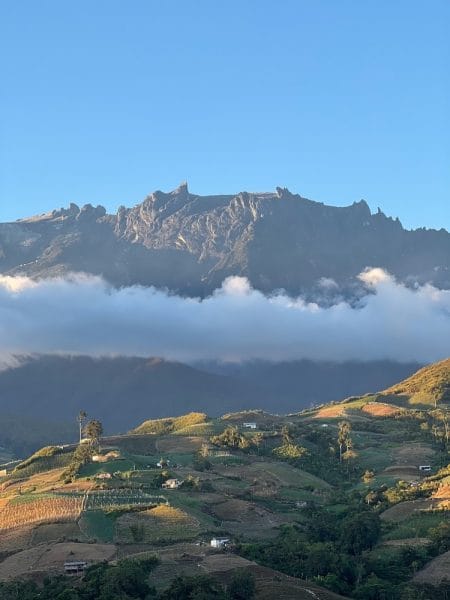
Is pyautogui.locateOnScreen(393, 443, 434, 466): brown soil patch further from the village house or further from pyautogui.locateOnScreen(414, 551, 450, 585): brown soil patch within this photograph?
the village house


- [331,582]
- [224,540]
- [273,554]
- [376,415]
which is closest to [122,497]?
[224,540]

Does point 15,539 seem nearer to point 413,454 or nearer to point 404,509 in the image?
point 404,509

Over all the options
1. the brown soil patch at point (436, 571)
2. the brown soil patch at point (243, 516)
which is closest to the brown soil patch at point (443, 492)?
the brown soil patch at point (243, 516)

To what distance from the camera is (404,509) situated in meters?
107

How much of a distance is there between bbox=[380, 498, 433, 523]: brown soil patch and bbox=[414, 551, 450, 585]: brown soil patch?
1900 cm

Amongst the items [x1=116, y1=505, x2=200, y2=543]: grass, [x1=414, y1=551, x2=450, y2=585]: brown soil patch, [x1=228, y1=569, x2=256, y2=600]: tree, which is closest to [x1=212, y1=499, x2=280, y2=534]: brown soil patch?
[x1=116, y1=505, x2=200, y2=543]: grass

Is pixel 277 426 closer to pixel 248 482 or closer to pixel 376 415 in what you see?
pixel 376 415

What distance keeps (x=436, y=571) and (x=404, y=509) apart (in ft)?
88.7

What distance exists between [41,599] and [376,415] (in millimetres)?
136873

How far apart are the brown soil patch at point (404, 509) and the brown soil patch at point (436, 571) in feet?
62.3

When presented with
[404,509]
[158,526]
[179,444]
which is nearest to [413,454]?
[404,509]

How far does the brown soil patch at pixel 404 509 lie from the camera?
4092 inches

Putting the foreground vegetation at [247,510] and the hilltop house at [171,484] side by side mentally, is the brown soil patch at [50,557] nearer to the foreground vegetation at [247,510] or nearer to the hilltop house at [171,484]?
the foreground vegetation at [247,510]

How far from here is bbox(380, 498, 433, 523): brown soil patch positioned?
4092 inches
